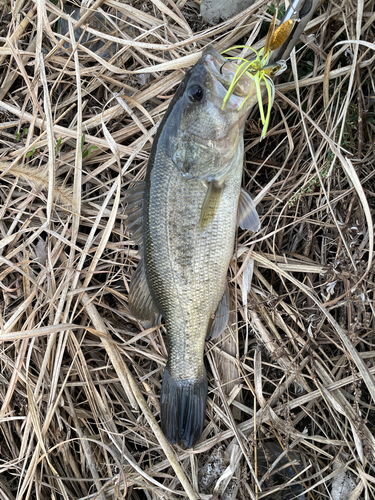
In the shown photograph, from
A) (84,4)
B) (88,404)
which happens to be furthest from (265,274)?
(84,4)

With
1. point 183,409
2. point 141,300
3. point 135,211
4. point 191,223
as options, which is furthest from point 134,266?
point 183,409

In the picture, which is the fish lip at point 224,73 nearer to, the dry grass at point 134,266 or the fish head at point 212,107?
the fish head at point 212,107

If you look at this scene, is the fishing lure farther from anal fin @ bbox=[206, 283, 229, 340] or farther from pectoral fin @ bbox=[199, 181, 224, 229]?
anal fin @ bbox=[206, 283, 229, 340]

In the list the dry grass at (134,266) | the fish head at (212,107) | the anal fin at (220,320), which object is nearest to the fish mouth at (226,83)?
the fish head at (212,107)

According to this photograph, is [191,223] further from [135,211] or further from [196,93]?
[196,93]

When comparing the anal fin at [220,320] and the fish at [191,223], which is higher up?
the fish at [191,223]

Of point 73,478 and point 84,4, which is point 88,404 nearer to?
point 73,478

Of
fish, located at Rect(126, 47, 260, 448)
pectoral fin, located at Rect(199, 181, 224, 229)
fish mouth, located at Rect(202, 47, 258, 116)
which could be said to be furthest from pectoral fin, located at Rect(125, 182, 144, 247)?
fish mouth, located at Rect(202, 47, 258, 116)

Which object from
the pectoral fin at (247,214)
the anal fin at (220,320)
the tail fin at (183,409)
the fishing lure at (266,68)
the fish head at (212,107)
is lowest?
the tail fin at (183,409)

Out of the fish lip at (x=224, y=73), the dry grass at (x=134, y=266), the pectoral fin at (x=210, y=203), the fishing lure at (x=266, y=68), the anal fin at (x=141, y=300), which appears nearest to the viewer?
the fishing lure at (x=266, y=68)
